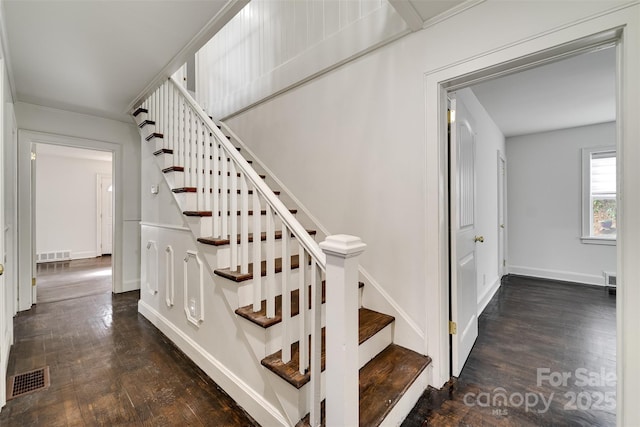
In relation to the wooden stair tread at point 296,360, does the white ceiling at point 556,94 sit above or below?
above

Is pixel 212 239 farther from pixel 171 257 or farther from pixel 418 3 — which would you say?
pixel 418 3

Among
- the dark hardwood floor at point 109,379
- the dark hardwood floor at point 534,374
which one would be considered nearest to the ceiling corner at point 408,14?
the dark hardwood floor at point 534,374

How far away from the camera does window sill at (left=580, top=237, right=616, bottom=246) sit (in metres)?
3.94

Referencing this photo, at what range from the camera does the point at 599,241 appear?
4.04 meters

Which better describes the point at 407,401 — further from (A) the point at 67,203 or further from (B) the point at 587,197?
(A) the point at 67,203

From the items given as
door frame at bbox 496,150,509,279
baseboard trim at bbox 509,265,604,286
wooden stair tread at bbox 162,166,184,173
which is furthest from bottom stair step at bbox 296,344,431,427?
baseboard trim at bbox 509,265,604,286

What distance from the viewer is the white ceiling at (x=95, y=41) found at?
1719 mm

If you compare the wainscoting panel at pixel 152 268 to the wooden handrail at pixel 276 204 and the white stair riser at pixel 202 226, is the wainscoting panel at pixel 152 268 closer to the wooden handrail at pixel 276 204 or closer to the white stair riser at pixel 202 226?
the white stair riser at pixel 202 226

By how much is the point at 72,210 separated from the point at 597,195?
10.3 meters

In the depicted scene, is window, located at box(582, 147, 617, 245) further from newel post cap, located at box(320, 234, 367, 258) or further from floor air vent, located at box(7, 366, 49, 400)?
floor air vent, located at box(7, 366, 49, 400)

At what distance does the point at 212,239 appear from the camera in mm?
1833

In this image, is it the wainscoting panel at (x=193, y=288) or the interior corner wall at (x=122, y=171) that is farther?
the interior corner wall at (x=122, y=171)

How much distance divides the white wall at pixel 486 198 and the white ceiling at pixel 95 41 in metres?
2.57

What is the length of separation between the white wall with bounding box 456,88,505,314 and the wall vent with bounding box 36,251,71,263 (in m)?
8.21
